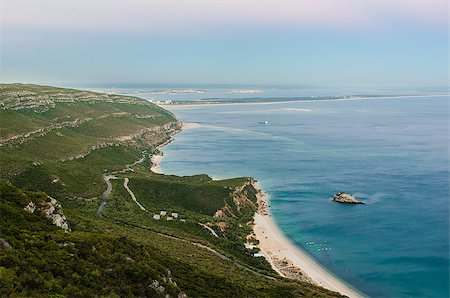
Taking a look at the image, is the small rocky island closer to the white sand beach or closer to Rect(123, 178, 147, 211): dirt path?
Rect(123, 178, 147, 211): dirt path

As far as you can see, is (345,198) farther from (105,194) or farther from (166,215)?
(105,194)

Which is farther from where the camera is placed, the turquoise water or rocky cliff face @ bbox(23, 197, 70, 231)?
the turquoise water

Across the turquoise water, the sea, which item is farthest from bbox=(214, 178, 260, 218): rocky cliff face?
the turquoise water

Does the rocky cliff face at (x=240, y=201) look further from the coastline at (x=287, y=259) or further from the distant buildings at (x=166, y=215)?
the distant buildings at (x=166, y=215)

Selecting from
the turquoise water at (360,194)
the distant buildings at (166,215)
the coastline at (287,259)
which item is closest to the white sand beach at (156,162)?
the turquoise water at (360,194)

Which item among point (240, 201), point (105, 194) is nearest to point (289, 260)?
point (240, 201)

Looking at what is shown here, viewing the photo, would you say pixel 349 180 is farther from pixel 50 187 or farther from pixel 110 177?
pixel 50 187
